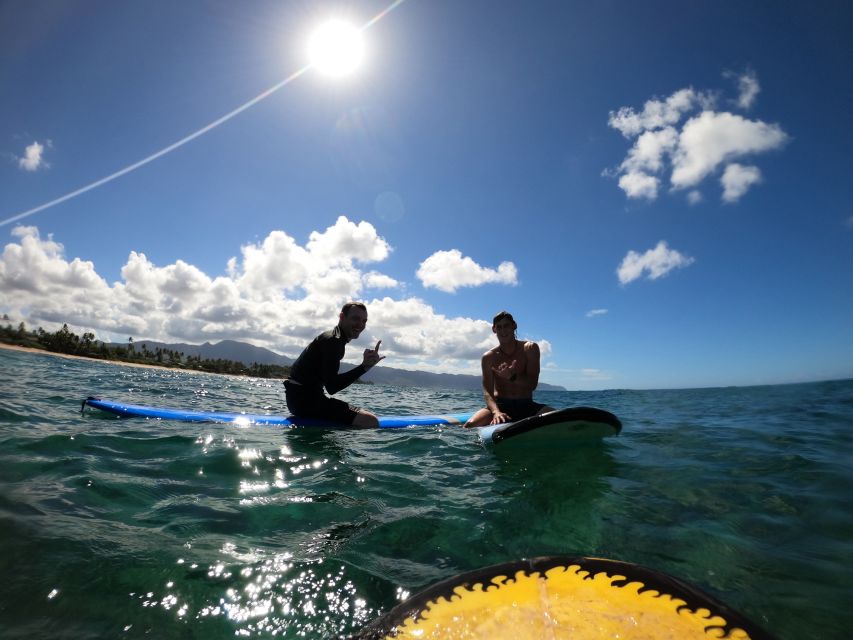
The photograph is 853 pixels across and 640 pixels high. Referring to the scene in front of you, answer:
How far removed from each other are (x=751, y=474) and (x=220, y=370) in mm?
67463

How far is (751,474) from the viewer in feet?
14.3

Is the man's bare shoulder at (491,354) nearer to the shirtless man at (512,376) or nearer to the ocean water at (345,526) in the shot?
the shirtless man at (512,376)

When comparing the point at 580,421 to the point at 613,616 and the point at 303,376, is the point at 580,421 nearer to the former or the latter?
the point at 613,616

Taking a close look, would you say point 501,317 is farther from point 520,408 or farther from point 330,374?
point 330,374

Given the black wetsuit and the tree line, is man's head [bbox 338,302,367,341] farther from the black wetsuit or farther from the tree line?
the tree line

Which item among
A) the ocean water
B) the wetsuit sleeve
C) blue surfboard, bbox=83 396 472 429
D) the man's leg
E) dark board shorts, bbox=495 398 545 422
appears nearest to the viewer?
the ocean water

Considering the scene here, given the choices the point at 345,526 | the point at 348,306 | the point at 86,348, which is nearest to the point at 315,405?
the point at 348,306

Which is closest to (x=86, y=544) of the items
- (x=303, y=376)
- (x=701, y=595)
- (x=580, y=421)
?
(x=701, y=595)

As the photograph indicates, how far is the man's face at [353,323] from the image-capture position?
6.27 metres

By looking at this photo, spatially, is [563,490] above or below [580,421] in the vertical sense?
below

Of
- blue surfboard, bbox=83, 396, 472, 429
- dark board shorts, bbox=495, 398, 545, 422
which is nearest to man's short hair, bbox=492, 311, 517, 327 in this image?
dark board shorts, bbox=495, 398, 545, 422

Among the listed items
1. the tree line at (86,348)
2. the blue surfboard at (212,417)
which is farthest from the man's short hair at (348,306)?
the tree line at (86,348)

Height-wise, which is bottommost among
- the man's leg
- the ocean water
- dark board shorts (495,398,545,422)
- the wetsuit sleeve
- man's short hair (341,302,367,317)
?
the ocean water

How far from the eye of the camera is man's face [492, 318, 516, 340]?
6.60 metres
